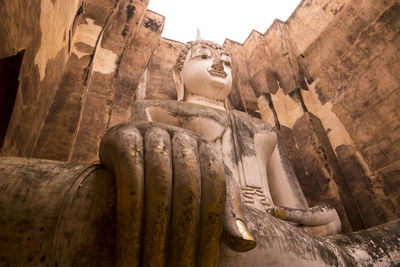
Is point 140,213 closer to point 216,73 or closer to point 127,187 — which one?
point 127,187

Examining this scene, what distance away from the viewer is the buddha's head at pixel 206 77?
96.1 inches

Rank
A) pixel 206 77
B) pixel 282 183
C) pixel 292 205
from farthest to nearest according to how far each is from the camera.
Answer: pixel 206 77
pixel 282 183
pixel 292 205

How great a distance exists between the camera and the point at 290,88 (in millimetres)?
3504

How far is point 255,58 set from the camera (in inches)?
158

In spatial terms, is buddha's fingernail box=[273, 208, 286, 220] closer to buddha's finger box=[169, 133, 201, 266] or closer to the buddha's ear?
buddha's finger box=[169, 133, 201, 266]

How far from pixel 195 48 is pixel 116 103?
1025mm

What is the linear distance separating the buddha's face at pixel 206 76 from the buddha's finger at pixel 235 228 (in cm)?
166

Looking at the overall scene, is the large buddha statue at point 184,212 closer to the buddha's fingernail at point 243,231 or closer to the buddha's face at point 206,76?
the buddha's fingernail at point 243,231

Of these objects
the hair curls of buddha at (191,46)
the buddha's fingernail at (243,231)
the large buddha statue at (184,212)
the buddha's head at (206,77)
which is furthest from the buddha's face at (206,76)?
the buddha's fingernail at (243,231)

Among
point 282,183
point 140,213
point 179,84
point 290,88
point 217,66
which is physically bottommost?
point 179,84

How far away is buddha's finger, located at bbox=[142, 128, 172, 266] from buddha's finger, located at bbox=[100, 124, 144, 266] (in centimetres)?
2

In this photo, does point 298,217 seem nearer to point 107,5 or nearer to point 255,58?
point 107,5

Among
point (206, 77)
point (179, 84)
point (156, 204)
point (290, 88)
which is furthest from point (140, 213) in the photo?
point (290, 88)

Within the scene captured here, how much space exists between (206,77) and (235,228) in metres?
1.84
